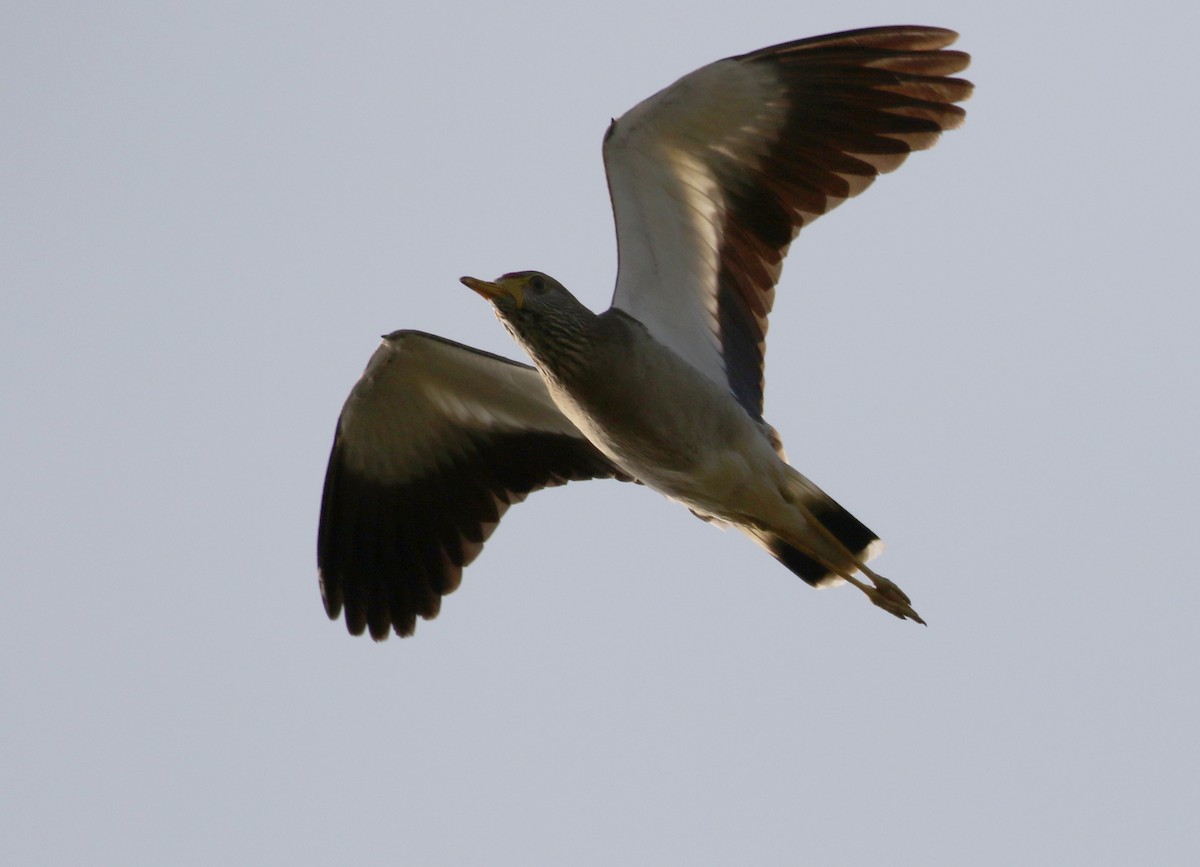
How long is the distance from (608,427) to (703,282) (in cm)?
106

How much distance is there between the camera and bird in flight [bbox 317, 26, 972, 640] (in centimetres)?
699

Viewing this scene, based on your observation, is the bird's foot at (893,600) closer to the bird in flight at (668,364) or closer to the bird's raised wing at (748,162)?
the bird in flight at (668,364)

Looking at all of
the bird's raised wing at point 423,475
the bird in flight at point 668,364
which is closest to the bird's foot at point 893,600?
the bird in flight at point 668,364

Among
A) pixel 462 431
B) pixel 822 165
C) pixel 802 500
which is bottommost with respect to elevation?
pixel 802 500

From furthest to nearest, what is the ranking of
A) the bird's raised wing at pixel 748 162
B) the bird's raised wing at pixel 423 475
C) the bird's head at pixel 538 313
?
the bird's raised wing at pixel 423 475
the bird's raised wing at pixel 748 162
the bird's head at pixel 538 313

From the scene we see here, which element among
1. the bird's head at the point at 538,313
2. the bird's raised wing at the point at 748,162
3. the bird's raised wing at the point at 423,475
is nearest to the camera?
the bird's head at the point at 538,313

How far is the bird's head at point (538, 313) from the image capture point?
22.8 ft

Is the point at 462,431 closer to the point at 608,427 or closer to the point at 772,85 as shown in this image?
the point at 608,427

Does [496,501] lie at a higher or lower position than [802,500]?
higher

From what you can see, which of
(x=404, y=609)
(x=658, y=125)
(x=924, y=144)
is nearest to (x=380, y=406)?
(x=404, y=609)

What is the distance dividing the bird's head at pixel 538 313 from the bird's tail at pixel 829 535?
1.20 meters

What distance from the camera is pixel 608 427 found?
694 centimetres

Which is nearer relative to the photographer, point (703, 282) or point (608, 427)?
point (608, 427)

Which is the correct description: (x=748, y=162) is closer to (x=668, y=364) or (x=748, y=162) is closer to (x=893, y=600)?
(x=668, y=364)
